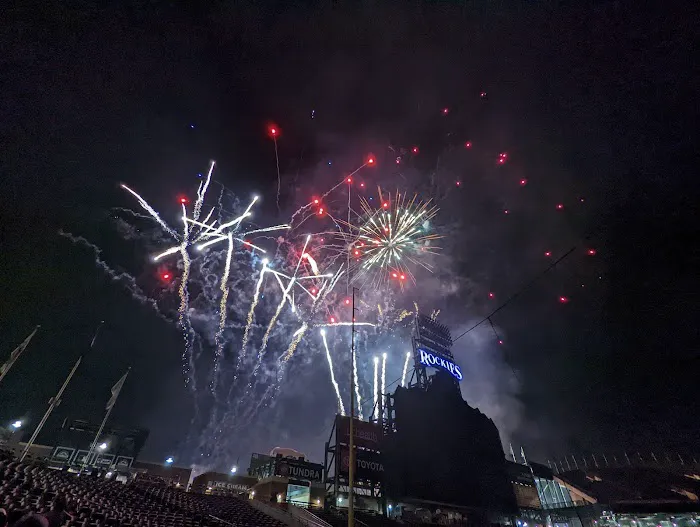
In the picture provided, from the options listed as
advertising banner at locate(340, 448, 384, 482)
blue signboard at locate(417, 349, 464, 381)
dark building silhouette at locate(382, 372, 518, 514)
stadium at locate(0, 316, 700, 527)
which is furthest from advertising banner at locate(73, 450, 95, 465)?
blue signboard at locate(417, 349, 464, 381)

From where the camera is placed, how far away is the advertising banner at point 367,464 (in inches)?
1425

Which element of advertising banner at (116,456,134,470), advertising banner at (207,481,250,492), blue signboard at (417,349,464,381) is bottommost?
advertising banner at (207,481,250,492)

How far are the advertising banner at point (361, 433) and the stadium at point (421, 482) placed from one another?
0.11 meters

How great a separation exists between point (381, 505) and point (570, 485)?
34.4 meters

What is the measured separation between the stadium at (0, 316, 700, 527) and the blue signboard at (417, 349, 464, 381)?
174 mm

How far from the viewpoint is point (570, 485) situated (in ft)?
169

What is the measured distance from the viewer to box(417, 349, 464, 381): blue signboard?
160ft

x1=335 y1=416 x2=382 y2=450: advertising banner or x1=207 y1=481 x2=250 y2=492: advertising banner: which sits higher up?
x1=335 y1=416 x2=382 y2=450: advertising banner

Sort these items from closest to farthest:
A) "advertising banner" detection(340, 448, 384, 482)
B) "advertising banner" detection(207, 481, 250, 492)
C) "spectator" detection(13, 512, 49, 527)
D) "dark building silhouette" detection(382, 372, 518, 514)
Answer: "spectator" detection(13, 512, 49, 527) < "advertising banner" detection(340, 448, 384, 482) < "dark building silhouette" detection(382, 372, 518, 514) < "advertising banner" detection(207, 481, 250, 492)

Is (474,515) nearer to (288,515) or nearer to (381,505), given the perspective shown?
(381,505)

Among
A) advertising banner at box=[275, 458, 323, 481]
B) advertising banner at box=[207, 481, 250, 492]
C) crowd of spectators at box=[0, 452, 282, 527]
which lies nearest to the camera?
crowd of spectators at box=[0, 452, 282, 527]

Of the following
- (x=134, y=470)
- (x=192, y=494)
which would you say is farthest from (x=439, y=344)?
(x=134, y=470)

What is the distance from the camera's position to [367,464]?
38031 millimetres

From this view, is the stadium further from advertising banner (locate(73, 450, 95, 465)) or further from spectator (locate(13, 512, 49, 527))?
spectator (locate(13, 512, 49, 527))
